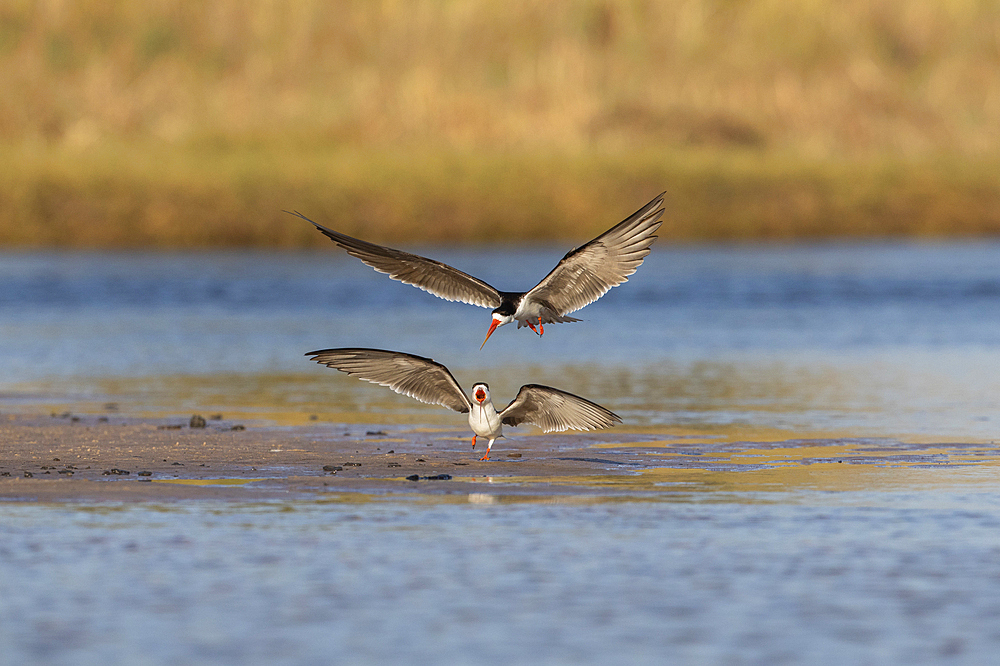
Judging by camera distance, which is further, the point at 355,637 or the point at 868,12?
the point at 868,12

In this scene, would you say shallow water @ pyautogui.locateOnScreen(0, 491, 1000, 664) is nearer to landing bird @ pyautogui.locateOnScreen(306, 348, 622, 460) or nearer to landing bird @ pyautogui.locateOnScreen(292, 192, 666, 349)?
landing bird @ pyautogui.locateOnScreen(306, 348, 622, 460)

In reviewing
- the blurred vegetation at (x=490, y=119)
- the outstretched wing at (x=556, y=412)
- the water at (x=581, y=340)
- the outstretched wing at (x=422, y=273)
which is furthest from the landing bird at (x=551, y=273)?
the blurred vegetation at (x=490, y=119)

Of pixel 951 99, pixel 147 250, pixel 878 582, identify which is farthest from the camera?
pixel 951 99

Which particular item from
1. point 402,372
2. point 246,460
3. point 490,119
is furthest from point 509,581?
point 490,119

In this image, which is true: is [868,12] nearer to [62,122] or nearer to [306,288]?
[62,122]

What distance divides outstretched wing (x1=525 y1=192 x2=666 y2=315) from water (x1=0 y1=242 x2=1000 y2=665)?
133 centimetres

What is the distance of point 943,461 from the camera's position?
13.7m

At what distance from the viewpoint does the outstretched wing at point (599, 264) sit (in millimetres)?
12922

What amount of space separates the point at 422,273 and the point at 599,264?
46.8 inches

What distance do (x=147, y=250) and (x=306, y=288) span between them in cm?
1506

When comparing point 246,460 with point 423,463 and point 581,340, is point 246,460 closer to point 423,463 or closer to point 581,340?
point 423,463

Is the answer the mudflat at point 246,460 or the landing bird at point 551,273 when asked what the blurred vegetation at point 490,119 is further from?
the landing bird at point 551,273

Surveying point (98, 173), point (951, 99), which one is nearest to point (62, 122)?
point (98, 173)

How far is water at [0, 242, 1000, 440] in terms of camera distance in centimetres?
1830
